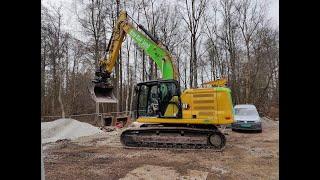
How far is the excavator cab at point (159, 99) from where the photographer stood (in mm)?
9391

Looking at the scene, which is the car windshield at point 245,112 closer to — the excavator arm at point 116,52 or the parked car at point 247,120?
the parked car at point 247,120

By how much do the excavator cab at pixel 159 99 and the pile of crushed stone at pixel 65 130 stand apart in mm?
3874

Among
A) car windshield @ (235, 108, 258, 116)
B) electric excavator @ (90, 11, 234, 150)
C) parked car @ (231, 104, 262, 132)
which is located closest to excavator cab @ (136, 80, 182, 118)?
electric excavator @ (90, 11, 234, 150)

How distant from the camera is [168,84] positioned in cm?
945

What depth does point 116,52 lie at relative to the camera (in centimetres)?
1148

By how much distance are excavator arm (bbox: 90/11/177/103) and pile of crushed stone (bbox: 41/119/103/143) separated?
8.34ft

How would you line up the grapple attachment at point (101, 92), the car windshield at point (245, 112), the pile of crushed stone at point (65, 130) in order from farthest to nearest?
1. the car windshield at point (245, 112)
2. the pile of crushed stone at point (65, 130)
3. the grapple attachment at point (101, 92)

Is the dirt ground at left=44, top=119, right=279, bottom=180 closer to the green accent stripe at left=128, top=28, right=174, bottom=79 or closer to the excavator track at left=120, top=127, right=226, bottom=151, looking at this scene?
the excavator track at left=120, top=127, right=226, bottom=151

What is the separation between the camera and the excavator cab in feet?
30.8

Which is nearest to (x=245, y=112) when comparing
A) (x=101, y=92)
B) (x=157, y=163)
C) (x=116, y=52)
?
(x=116, y=52)

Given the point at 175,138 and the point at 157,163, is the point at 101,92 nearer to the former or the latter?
the point at 175,138

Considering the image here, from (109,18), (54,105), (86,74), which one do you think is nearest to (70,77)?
(86,74)

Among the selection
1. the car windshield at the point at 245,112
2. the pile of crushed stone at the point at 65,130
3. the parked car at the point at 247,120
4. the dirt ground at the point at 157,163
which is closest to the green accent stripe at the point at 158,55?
the dirt ground at the point at 157,163
